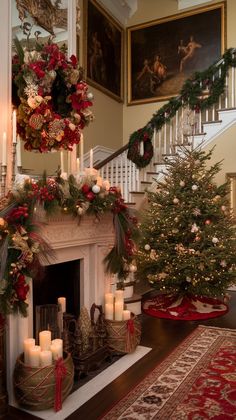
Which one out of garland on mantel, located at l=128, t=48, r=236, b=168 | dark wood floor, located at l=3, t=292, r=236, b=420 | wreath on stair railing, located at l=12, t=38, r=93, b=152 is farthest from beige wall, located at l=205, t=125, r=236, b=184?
wreath on stair railing, located at l=12, t=38, r=93, b=152

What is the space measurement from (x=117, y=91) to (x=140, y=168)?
138 inches

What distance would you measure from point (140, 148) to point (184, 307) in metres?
2.71

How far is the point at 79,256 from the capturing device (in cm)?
316

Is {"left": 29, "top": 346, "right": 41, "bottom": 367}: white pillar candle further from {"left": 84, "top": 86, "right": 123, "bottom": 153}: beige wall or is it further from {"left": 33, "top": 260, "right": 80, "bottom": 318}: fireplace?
{"left": 84, "top": 86, "right": 123, "bottom": 153}: beige wall

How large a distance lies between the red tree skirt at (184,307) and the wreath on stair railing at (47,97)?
2.75 meters

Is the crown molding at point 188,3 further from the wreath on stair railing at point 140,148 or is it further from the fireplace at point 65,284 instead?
the fireplace at point 65,284

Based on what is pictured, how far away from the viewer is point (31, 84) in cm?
230

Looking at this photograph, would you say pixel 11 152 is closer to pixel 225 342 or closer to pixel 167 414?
pixel 167 414

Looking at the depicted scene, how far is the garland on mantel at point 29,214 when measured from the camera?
2104 millimetres

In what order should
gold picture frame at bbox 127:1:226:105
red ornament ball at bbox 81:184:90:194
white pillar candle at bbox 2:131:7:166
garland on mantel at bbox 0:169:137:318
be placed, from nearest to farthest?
garland on mantel at bbox 0:169:137:318 → white pillar candle at bbox 2:131:7:166 → red ornament ball at bbox 81:184:90:194 → gold picture frame at bbox 127:1:226:105

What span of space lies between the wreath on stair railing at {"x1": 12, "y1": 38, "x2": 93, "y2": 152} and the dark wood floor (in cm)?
182

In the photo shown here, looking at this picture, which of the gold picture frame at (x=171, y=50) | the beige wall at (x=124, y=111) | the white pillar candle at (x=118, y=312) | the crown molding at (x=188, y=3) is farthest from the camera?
the crown molding at (x=188, y=3)

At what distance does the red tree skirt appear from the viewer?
4.38 meters

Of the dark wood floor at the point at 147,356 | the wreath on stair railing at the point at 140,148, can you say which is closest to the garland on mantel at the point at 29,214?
the dark wood floor at the point at 147,356
